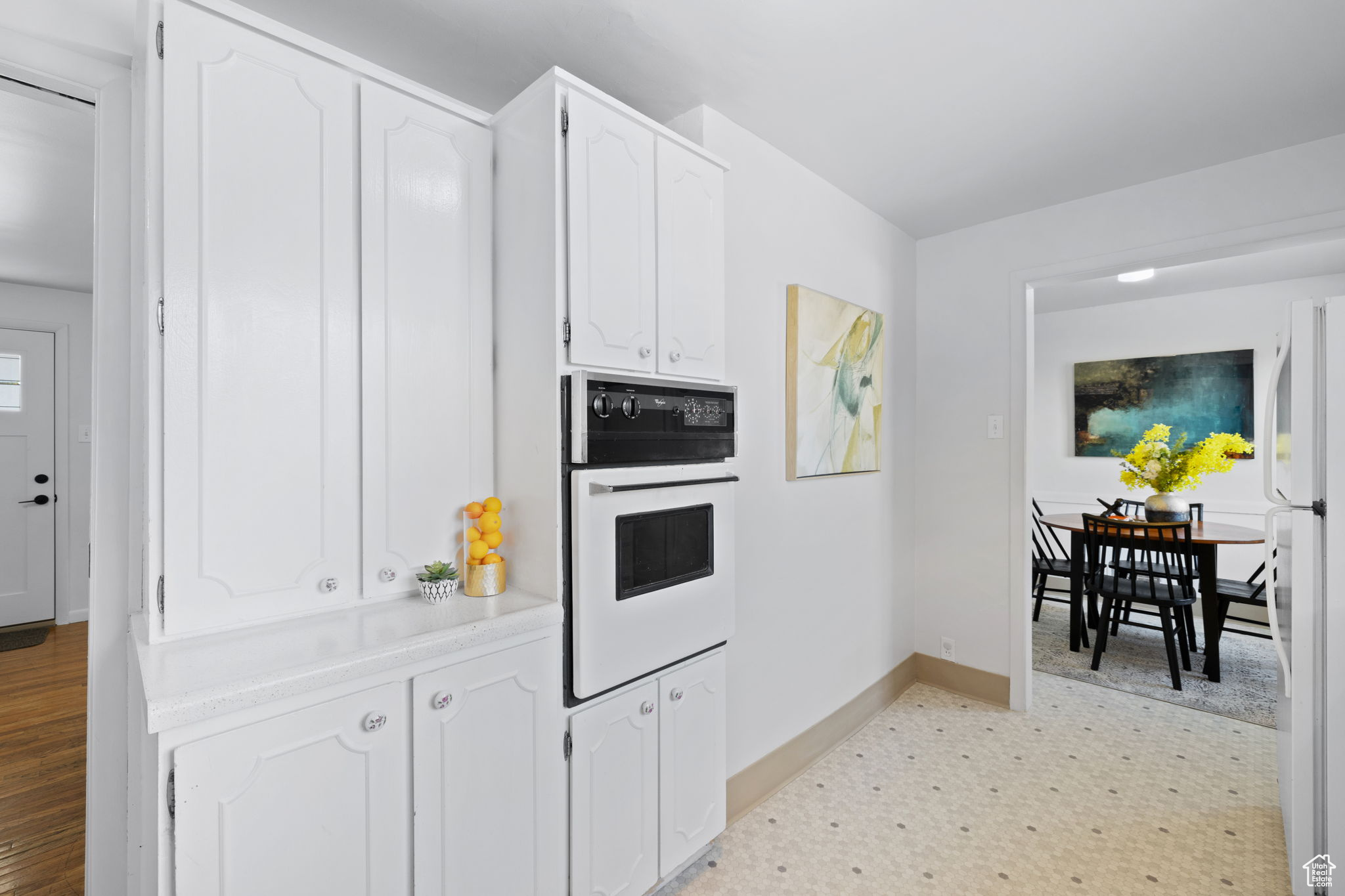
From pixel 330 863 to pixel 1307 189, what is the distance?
148 inches

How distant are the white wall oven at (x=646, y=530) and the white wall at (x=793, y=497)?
0.31m

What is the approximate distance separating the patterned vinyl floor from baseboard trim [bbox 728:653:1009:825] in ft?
0.18

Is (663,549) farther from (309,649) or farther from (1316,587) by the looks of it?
(1316,587)

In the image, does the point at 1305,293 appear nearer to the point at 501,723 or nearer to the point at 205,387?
the point at 501,723

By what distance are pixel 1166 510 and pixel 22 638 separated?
278 inches

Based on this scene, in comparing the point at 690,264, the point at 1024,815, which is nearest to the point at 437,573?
the point at 690,264

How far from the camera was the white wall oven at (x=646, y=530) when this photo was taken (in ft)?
4.95

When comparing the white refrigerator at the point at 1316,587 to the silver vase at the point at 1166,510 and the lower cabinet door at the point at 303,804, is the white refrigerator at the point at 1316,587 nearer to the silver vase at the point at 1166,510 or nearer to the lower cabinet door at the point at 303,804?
the silver vase at the point at 1166,510

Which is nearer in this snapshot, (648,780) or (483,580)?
(483,580)

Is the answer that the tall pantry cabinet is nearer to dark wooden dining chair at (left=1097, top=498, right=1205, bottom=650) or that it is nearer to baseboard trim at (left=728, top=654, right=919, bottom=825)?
baseboard trim at (left=728, top=654, right=919, bottom=825)

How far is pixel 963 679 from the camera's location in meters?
3.18

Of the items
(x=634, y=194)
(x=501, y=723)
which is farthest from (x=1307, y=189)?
(x=501, y=723)

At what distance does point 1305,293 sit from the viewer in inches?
165

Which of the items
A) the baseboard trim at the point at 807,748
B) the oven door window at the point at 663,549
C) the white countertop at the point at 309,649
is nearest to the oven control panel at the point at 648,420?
the oven door window at the point at 663,549
